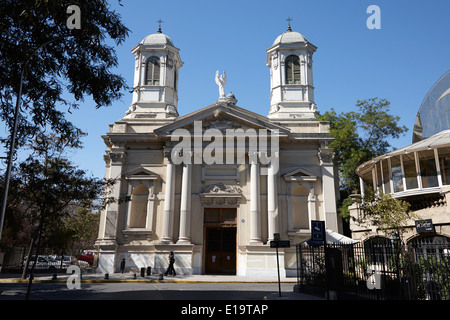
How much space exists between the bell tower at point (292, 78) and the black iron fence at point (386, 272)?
1732 cm

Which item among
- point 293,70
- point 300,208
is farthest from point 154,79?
point 300,208

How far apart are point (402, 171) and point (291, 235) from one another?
8.87 meters

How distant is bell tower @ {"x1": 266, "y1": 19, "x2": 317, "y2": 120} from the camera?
Result: 3061 cm

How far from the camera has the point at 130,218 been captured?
26.7m

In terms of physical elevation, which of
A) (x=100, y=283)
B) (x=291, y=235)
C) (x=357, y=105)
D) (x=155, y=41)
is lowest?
(x=100, y=283)

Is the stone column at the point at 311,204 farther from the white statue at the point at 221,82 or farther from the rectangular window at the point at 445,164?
the white statue at the point at 221,82

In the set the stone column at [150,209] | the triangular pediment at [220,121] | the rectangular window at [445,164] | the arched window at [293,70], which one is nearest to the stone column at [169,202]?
the stone column at [150,209]

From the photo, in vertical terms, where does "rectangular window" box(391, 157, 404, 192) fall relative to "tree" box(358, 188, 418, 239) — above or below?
above

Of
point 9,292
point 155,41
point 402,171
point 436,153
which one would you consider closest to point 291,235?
point 402,171

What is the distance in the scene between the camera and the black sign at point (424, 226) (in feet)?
66.5

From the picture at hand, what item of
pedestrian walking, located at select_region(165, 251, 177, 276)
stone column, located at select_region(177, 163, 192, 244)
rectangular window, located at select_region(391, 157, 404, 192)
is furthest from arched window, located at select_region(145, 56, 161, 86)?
rectangular window, located at select_region(391, 157, 404, 192)

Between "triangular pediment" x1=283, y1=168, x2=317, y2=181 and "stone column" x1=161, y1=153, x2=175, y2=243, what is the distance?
28.1 feet

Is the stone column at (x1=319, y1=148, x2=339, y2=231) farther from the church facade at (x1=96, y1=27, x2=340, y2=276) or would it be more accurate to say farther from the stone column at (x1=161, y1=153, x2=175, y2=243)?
the stone column at (x1=161, y1=153, x2=175, y2=243)
